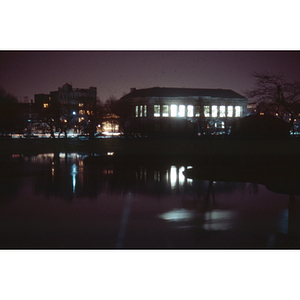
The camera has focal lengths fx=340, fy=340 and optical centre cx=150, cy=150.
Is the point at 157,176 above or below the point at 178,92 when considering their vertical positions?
below

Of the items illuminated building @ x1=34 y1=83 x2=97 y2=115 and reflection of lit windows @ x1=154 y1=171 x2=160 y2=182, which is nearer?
reflection of lit windows @ x1=154 y1=171 x2=160 y2=182

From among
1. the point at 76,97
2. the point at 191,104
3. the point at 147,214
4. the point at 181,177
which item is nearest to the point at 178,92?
the point at 191,104

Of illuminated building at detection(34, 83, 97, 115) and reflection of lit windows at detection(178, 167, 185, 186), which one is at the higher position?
illuminated building at detection(34, 83, 97, 115)

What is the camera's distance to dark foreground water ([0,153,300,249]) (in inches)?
299

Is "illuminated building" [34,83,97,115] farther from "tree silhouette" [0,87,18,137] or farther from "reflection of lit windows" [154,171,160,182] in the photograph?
"reflection of lit windows" [154,171,160,182]

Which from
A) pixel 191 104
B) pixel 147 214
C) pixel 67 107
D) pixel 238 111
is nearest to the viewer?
pixel 147 214

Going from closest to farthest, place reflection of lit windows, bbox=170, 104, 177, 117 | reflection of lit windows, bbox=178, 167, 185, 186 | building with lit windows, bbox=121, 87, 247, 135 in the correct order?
reflection of lit windows, bbox=178, 167, 185, 186, building with lit windows, bbox=121, 87, 247, 135, reflection of lit windows, bbox=170, 104, 177, 117

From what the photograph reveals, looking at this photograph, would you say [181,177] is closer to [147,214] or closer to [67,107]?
[147,214]

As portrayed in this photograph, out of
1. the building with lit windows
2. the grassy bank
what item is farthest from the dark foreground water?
the building with lit windows

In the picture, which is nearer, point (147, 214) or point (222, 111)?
point (147, 214)

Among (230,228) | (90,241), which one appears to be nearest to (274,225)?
(230,228)

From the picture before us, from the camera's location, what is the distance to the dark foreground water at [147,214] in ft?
24.9

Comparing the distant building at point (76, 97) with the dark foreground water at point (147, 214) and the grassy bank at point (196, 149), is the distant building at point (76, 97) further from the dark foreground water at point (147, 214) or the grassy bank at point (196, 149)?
the dark foreground water at point (147, 214)

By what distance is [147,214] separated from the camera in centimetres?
957
